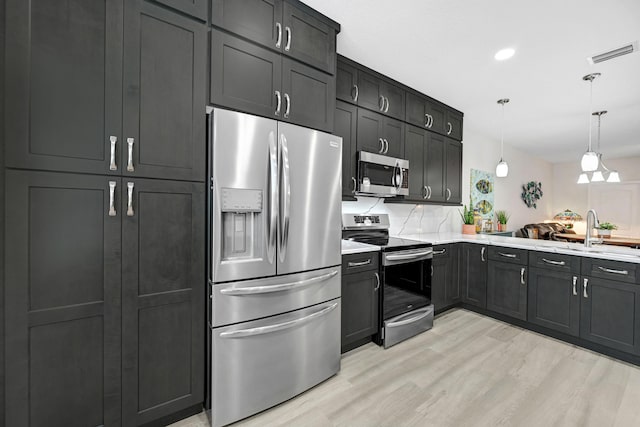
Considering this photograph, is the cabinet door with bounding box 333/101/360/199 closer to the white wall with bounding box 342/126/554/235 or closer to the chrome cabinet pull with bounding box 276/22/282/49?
the white wall with bounding box 342/126/554/235

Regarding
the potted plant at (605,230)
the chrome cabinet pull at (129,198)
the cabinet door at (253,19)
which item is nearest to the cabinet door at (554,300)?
the cabinet door at (253,19)

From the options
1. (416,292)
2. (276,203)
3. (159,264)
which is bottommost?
(416,292)

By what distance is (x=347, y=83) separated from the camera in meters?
Result: 2.62

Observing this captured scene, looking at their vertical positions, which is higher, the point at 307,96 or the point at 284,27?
the point at 284,27

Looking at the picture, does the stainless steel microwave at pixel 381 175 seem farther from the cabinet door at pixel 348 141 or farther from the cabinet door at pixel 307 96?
the cabinet door at pixel 307 96

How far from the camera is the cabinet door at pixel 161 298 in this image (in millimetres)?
1414

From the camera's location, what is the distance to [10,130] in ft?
3.76

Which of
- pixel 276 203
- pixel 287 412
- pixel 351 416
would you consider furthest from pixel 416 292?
pixel 276 203

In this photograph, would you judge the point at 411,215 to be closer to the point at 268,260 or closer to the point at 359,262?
the point at 359,262

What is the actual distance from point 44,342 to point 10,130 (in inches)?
36.5

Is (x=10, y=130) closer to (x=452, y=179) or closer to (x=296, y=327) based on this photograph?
(x=296, y=327)

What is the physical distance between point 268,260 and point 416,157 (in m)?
2.38

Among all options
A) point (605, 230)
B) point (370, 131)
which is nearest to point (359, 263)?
point (370, 131)

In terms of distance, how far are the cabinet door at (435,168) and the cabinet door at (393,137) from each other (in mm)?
538
